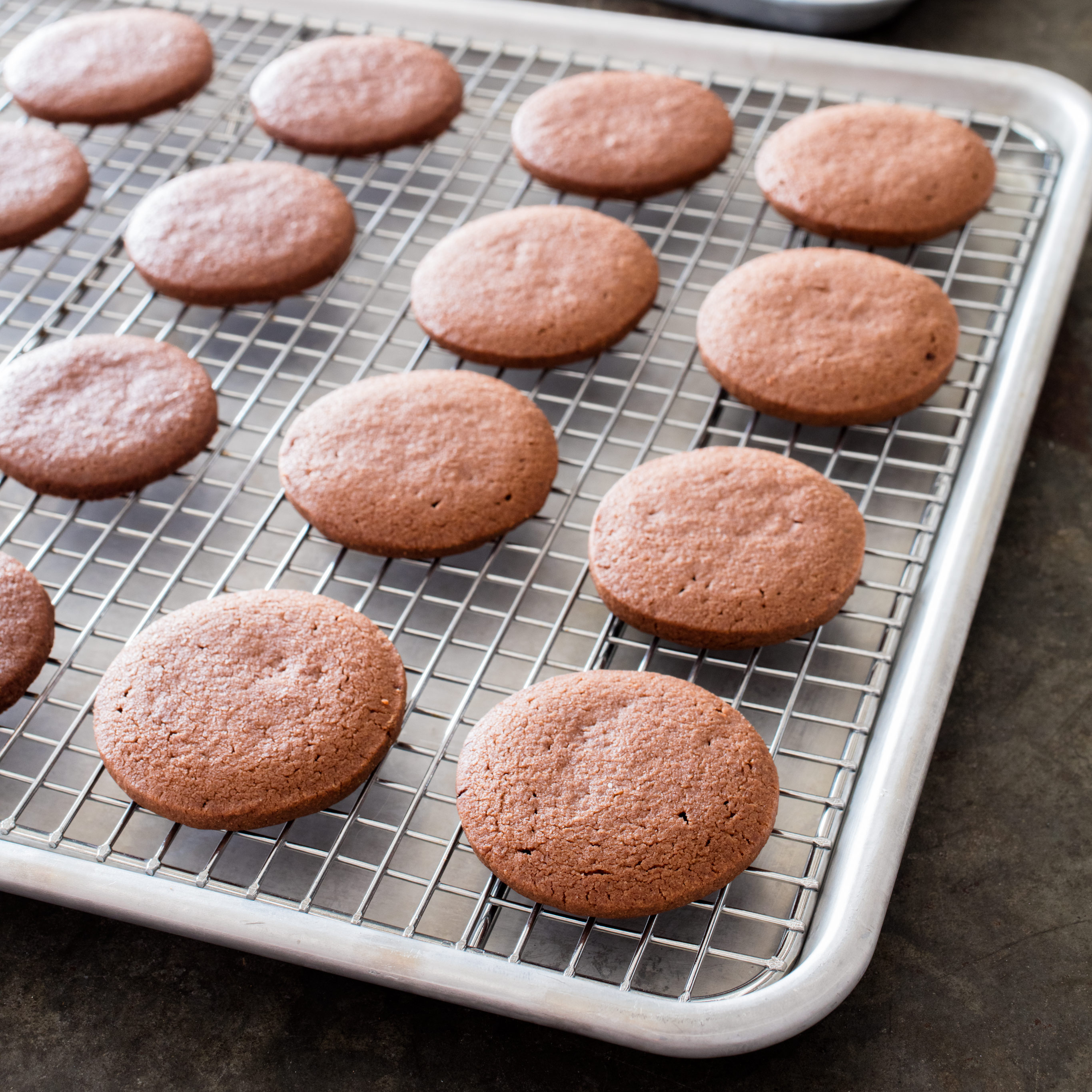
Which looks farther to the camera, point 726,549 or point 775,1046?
point 726,549

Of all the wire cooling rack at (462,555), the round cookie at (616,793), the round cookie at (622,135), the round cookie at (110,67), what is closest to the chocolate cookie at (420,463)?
the wire cooling rack at (462,555)

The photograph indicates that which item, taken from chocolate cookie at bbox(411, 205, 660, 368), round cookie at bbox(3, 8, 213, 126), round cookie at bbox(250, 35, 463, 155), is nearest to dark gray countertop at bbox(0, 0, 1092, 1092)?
chocolate cookie at bbox(411, 205, 660, 368)

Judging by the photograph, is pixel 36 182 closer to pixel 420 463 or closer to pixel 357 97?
pixel 357 97

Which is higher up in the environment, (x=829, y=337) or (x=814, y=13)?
(x=814, y=13)

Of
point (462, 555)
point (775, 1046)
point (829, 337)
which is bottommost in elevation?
point (775, 1046)

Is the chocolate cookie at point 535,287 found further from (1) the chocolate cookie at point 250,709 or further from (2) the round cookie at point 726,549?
(1) the chocolate cookie at point 250,709

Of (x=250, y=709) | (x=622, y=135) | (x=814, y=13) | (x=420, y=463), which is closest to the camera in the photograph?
(x=250, y=709)

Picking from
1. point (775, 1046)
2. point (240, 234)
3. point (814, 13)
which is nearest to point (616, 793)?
point (775, 1046)
